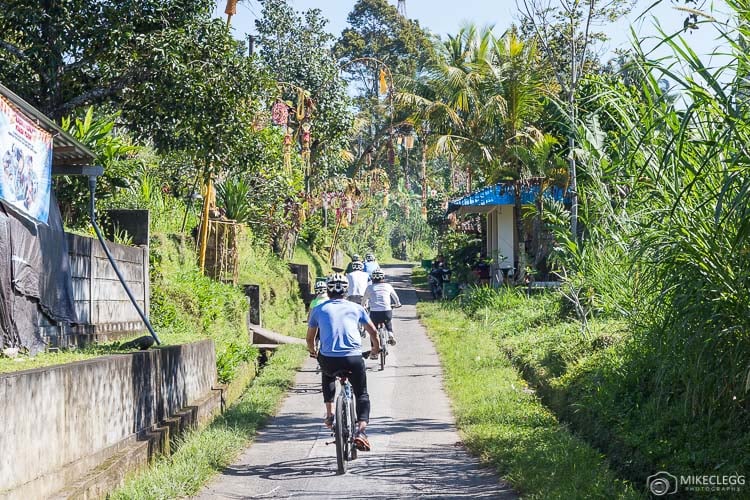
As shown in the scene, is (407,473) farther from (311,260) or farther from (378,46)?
(378,46)

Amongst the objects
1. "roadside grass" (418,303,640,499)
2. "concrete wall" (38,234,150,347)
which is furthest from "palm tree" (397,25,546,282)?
"concrete wall" (38,234,150,347)

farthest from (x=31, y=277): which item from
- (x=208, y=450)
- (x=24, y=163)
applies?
(x=208, y=450)

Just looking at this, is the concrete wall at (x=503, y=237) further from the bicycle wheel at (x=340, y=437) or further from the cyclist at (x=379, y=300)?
the bicycle wheel at (x=340, y=437)

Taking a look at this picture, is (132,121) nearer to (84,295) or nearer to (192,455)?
(84,295)

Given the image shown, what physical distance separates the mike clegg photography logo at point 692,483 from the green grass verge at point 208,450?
387cm

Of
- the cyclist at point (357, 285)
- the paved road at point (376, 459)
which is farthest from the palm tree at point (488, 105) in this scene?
the paved road at point (376, 459)

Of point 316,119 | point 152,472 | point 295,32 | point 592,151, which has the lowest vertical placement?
point 152,472

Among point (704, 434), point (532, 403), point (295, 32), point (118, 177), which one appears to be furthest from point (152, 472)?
point (295, 32)

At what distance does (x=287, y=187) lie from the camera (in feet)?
90.5

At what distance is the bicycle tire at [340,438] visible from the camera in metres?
8.99

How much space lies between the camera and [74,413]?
7625 mm

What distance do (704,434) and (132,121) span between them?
29.2ft

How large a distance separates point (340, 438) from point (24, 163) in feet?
12.8

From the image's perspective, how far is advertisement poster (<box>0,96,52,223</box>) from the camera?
8.46 metres
